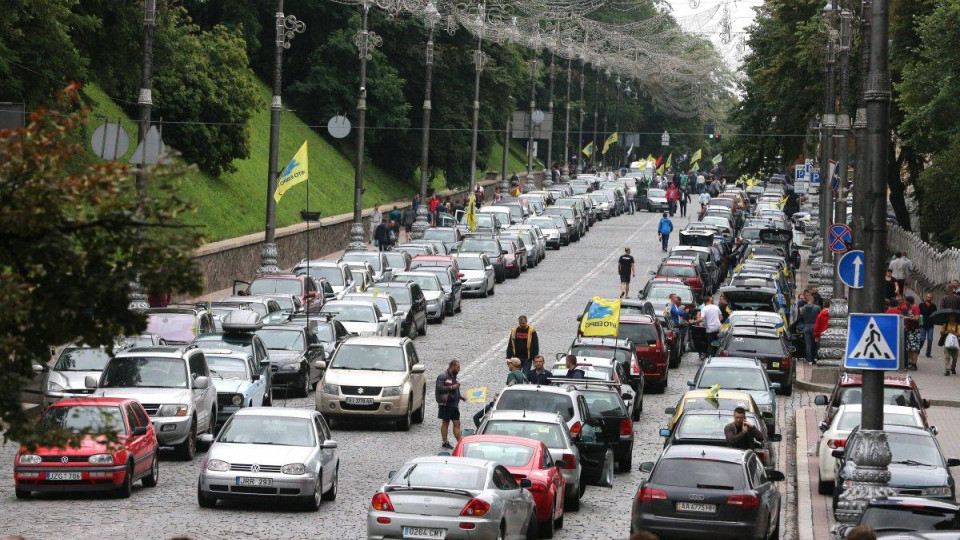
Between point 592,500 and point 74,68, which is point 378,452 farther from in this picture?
point 74,68

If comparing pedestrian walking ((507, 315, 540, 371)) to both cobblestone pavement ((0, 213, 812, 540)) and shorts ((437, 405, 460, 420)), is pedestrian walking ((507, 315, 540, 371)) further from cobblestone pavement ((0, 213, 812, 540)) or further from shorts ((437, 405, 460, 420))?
shorts ((437, 405, 460, 420))

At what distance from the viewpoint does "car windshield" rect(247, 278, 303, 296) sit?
43062mm

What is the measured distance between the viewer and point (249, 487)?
838 inches

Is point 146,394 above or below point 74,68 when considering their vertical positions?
below

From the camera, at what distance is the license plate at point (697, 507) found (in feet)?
61.3

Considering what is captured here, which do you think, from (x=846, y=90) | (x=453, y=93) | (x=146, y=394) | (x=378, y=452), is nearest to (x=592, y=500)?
(x=378, y=452)

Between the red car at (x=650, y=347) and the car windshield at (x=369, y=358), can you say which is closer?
the car windshield at (x=369, y=358)

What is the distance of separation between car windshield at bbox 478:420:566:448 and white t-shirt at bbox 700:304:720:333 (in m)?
17.6

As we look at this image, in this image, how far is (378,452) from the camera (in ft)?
89.5

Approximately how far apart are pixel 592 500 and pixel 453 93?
62.6 meters

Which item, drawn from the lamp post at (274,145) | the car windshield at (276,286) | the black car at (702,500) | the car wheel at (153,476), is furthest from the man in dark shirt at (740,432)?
the lamp post at (274,145)

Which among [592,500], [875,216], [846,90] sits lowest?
[592,500]

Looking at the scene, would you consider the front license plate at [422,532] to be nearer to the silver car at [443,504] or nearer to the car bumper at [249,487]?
the silver car at [443,504]

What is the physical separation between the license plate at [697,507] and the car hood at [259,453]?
5136 millimetres
